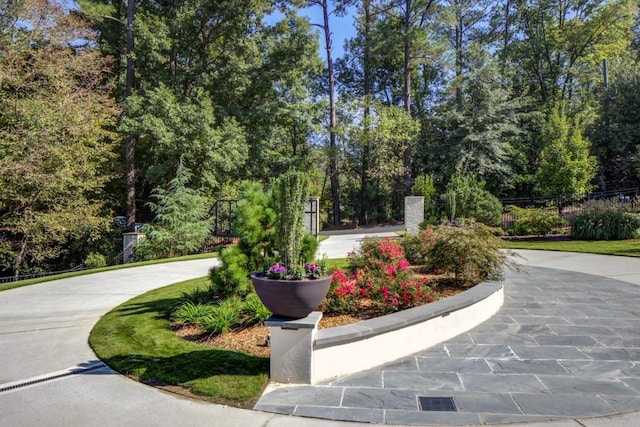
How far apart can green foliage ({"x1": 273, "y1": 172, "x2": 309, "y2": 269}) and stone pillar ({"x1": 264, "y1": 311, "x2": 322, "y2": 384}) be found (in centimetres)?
56

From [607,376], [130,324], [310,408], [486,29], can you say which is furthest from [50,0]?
[486,29]

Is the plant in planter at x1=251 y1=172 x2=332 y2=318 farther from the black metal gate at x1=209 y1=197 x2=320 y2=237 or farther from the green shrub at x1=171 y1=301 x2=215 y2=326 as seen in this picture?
the black metal gate at x1=209 y1=197 x2=320 y2=237

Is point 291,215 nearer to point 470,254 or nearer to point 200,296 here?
point 200,296

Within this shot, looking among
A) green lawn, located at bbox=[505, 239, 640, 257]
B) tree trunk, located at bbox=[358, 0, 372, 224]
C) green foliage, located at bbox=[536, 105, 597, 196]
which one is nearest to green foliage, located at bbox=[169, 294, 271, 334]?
green lawn, located at bbox=[505, 239, 640, 257]

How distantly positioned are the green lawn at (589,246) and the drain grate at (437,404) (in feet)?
28.5

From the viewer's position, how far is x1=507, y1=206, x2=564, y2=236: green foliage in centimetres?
1461

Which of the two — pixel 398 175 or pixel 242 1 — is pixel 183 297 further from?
pixel 398 175

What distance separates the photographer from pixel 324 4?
2330 cm

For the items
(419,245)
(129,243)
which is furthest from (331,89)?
(419,245)

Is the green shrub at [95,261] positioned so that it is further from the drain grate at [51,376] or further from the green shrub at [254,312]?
the drain grate at [51,376]

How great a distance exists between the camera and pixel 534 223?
48.2ft

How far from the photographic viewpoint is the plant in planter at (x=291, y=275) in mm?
3117

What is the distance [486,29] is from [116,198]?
87.9 ft

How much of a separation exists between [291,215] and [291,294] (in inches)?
34.0
